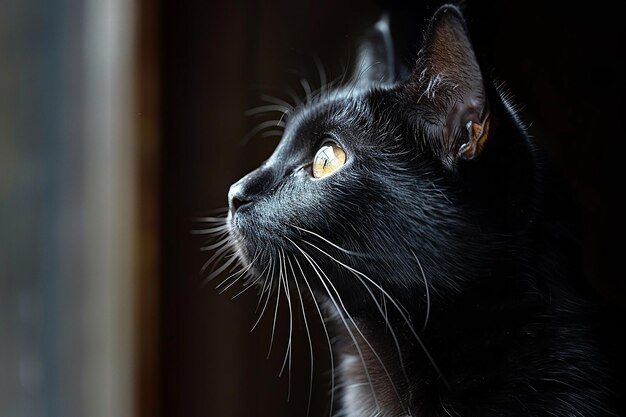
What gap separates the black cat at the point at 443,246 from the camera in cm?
53

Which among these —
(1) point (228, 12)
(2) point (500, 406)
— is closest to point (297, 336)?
(2) point (500, 406)

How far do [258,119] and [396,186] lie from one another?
0.56 ft

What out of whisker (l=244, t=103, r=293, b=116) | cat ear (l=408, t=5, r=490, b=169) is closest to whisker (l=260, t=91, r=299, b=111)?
whisker (l=244, t=103, r=293, b=116)

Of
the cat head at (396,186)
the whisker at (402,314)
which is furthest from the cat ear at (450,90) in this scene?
the whisker at (402,314)

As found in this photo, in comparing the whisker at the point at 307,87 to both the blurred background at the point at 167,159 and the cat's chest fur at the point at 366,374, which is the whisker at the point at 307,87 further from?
the cat's chest fur at the point at 366,374

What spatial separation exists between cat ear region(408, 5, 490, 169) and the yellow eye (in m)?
0.08

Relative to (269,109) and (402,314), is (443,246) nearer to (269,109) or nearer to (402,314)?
(402,314)

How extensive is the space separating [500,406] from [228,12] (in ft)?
1.41

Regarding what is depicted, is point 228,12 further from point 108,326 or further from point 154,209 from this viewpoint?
point 108,326

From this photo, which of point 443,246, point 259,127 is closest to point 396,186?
point 443,246

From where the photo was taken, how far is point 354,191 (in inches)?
22.5

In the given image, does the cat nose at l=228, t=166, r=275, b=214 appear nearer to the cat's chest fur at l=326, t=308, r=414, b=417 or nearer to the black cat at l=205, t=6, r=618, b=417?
the black cat at l=205, t=6, r=618, b=417

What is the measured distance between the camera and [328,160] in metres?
0.60

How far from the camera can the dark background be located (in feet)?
1.87
